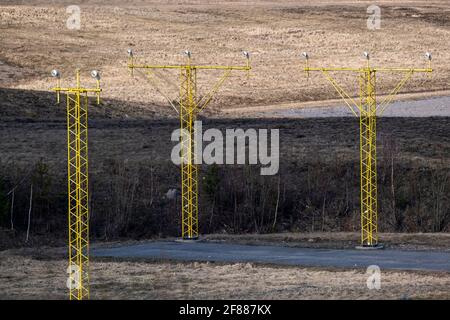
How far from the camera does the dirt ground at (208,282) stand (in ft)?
81.1

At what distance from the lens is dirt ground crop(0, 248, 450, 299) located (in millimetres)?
24734

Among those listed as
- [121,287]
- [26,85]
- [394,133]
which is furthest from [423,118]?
[121,287]

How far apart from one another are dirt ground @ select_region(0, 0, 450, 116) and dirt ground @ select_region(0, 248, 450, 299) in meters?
25.8

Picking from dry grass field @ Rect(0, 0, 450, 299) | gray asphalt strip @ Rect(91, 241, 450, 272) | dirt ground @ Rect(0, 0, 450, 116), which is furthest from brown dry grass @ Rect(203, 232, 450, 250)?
dirt ground @ Rect(0, 0, 450, 116)

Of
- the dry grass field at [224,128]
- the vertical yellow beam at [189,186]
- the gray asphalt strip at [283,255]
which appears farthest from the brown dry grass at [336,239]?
the gray asphalt strip at [283,255]

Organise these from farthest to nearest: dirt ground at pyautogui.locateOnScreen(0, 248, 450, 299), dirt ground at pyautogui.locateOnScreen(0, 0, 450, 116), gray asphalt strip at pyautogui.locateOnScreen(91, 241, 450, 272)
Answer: dirt ground at pyautogui.locateOnScreen(0, 0, 450, 116) → gray asphalt strip at pyautogui.locateOnScreen(91, 241, 450, 272) → dirt ground at pyautogui.locateOnScreen(0, 248, 450, 299)

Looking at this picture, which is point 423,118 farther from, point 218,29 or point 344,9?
point 344,9

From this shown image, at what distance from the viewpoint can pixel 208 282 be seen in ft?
87.8

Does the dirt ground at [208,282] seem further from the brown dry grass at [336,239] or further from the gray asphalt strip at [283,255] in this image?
the brown dry grass at [336,239]

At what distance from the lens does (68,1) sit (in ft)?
290

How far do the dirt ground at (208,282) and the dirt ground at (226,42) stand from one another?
84.6 feet

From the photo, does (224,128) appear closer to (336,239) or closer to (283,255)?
(336,239)

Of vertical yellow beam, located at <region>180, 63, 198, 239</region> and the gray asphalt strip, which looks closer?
the gray asphalt strip

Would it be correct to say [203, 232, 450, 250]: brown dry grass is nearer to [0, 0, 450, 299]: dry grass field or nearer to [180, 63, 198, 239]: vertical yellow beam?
[0, 0, 450, 299]: dry grass field
